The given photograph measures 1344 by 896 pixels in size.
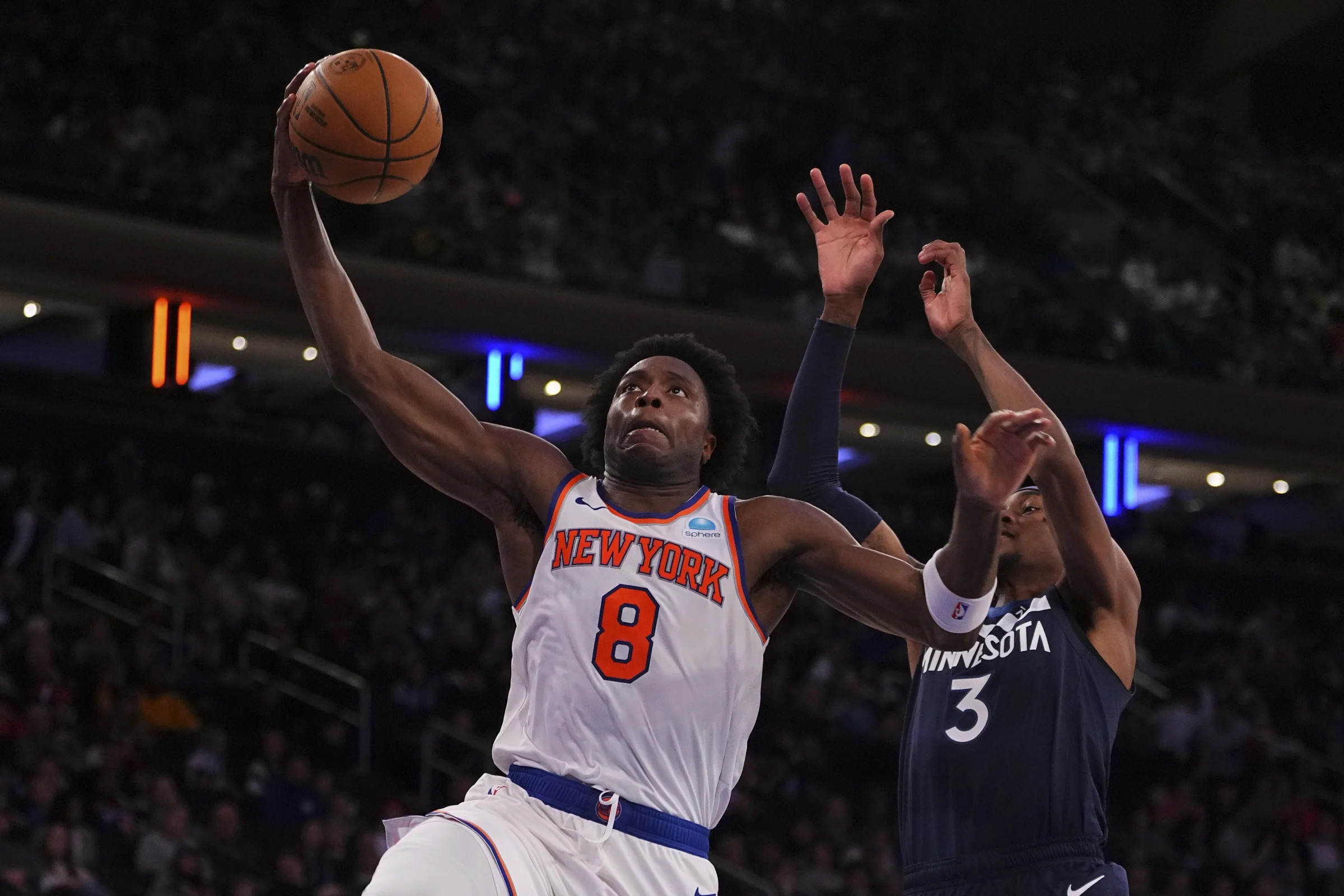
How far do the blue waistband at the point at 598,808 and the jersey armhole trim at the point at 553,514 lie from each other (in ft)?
1.35

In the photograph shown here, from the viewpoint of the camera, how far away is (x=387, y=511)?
1644cm

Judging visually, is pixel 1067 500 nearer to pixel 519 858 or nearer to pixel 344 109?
pixel 519 858

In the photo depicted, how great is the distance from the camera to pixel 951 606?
3.84m

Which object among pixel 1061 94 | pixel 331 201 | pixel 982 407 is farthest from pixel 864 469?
pixel 331 201

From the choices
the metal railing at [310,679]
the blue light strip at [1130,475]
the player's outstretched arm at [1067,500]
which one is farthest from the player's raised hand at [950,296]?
the blue light strip at [1130,475]

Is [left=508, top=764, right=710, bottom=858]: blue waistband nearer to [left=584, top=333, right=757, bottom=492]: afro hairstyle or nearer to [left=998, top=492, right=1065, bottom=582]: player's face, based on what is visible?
[left=584, top=333, right=757, bottom=492]: afro hairstyle

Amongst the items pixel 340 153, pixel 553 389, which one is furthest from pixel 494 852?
pixel 553 389

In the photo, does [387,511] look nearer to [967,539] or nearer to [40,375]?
[40,375]

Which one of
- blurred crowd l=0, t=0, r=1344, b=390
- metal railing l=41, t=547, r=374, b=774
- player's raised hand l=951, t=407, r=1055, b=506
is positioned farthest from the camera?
blurred crowd l=0, t=0, r=1344, b=390

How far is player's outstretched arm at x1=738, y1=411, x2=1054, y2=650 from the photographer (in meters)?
3.66

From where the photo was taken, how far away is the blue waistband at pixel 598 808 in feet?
12.5

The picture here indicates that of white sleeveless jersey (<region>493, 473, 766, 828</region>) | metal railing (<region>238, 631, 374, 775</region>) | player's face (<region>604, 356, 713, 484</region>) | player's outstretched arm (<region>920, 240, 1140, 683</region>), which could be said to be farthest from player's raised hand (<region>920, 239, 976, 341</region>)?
metal railing (<region>238, 631, 374, 775</region>)

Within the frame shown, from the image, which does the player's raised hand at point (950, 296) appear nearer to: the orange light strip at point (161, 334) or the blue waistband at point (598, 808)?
the blue waistband at point (598, 808)

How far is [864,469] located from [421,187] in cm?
812
